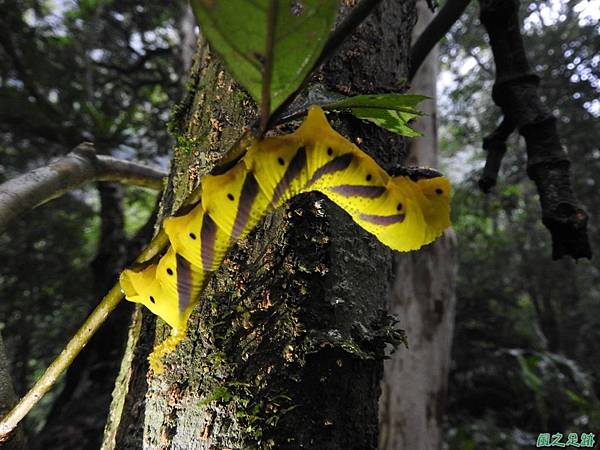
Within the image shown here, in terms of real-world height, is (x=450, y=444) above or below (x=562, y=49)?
below

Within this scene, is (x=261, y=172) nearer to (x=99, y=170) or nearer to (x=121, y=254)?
(x=99, y=170)

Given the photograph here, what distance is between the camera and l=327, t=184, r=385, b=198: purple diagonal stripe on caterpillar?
19.3 inches

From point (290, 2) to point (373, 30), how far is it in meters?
0.45

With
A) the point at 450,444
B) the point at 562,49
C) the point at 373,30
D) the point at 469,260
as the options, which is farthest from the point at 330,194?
the point at 469,260

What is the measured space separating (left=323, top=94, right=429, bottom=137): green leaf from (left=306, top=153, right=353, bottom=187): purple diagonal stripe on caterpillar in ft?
0.16

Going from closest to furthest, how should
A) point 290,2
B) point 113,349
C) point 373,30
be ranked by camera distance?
point 290,2 < point 373,30 < point 113,349

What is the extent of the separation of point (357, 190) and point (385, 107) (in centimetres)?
10

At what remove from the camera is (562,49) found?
4.33 metres

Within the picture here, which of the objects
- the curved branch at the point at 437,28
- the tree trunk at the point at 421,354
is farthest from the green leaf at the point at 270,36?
the tree trunk at the point at 421,354

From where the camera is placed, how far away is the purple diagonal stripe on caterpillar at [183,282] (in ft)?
1.60

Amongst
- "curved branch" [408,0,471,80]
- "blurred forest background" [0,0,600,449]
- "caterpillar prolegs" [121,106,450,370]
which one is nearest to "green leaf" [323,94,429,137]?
"caterpillar prolegs" [121,106,450,370]

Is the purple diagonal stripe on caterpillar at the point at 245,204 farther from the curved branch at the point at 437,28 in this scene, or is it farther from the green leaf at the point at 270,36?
the curved branch at the point at 437,28

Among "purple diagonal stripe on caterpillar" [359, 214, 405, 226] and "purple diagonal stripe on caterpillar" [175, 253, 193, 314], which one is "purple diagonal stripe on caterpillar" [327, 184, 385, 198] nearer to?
"purple diagonal stripe on caterpillar" [359, 214, 405, 226]

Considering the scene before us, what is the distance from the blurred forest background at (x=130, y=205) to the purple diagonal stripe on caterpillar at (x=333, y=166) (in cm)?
263
